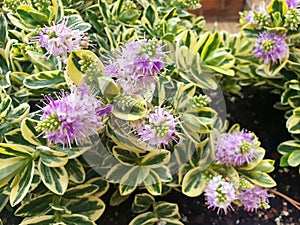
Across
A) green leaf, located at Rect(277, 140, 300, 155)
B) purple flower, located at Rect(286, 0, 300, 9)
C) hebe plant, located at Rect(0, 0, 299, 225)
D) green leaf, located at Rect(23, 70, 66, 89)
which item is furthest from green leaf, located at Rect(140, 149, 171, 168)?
purple flower, located at Rect(286, 0, 300, 9)

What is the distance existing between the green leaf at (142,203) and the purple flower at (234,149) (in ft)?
0.52

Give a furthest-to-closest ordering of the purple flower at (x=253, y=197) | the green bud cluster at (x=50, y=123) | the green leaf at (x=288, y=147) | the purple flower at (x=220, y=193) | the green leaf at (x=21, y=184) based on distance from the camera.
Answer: the green leaf at (x=288, y=147), the purple flower at (x=253, y=197), the purple flower at (x=220, y=193), the green leaf at (x=21, y=184), the green bud cluster at (x=50, y=123)

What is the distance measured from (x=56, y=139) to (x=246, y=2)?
1.62m

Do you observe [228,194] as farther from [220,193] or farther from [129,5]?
[129,5]

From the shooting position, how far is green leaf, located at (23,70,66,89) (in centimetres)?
78

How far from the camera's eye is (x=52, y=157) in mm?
716

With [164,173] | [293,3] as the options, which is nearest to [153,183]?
[164,173]

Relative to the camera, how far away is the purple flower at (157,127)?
0.65 metres

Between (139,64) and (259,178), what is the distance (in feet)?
1.39

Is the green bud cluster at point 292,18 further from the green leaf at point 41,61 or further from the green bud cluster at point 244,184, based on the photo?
the green leaf at point 41,61

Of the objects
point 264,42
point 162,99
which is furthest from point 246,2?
point 162,99

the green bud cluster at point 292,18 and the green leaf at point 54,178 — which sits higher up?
the green bud cluster at point 292,18

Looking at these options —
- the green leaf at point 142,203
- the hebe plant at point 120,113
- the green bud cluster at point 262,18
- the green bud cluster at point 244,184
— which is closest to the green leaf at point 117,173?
the hebe plant at point 120,113

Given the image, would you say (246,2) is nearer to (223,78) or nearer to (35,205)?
(223,78)
